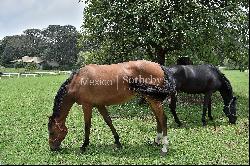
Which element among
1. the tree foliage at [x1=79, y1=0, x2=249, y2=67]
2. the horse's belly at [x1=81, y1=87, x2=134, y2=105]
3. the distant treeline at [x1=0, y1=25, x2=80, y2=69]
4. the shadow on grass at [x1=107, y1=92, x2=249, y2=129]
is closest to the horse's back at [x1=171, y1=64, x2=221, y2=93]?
the shadow on grass at [x1=107, y1=92, x2=249, y2=129]

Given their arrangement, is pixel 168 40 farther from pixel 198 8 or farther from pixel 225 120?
pixel 225 120

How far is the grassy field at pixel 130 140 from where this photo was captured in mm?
9844

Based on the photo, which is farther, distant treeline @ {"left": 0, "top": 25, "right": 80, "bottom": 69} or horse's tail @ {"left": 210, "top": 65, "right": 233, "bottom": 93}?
distant treeline @ {"left": 0, "top": 25, "right": 80, "bottom": 69}

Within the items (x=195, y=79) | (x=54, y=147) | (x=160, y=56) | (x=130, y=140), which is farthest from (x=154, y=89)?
(x=160, y=56)

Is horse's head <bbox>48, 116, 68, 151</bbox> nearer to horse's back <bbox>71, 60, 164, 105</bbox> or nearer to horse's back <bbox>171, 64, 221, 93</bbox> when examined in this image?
horse's back <bbox>71, 60, 164, 105</bbox>

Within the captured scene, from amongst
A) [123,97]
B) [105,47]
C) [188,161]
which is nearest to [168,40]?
[105,47]

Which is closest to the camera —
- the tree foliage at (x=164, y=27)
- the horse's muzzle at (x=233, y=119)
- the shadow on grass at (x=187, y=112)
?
the horse's muzzle at (x=233, y=119)

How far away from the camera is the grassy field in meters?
9.84

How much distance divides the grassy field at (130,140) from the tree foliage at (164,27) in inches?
129

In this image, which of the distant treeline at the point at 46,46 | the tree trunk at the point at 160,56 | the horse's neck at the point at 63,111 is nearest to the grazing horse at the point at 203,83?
the horse's neck at the point at 63,111

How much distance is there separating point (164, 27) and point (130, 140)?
24.2ft

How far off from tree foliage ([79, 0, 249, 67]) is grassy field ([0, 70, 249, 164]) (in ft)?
10.7

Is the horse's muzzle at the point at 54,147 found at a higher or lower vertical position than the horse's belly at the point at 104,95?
lower

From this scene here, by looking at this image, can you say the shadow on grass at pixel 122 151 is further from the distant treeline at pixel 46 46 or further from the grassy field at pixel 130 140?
the distant treeline at pixel 46 46
